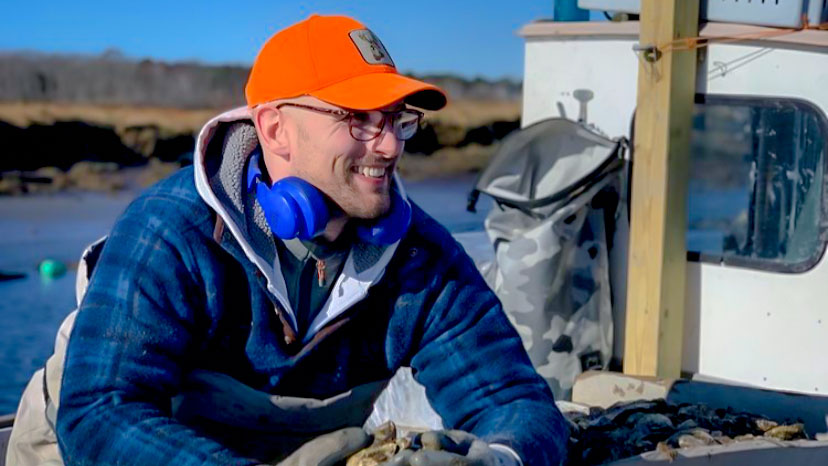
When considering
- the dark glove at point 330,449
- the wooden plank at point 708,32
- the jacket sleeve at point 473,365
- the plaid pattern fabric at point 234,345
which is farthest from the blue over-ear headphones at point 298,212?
the wooden plank at point 708,32

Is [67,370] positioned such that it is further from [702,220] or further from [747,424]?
[702,220]

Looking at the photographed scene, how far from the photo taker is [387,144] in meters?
2.48

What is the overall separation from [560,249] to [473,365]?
8.40ft

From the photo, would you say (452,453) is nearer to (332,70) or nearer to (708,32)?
(332,70)

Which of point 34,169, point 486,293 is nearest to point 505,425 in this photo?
point 486,293

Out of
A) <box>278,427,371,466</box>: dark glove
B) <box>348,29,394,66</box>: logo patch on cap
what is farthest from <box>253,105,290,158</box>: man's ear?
<box>278,427,371,466</box>: dark glove

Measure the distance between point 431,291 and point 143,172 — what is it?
13.5 meters

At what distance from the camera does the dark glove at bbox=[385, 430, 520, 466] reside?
2.26 m

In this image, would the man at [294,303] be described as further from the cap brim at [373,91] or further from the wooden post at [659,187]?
the wooden post at [659,187]

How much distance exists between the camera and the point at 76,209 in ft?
49.5

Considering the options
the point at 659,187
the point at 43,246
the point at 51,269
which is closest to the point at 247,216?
the point at 659,187

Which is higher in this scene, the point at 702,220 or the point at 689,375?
the point at 702,220

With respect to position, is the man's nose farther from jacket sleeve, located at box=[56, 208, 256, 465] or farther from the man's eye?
jacket sleeve, located at box=[56, 208, 256, 465]

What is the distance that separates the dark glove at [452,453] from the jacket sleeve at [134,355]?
31cm
